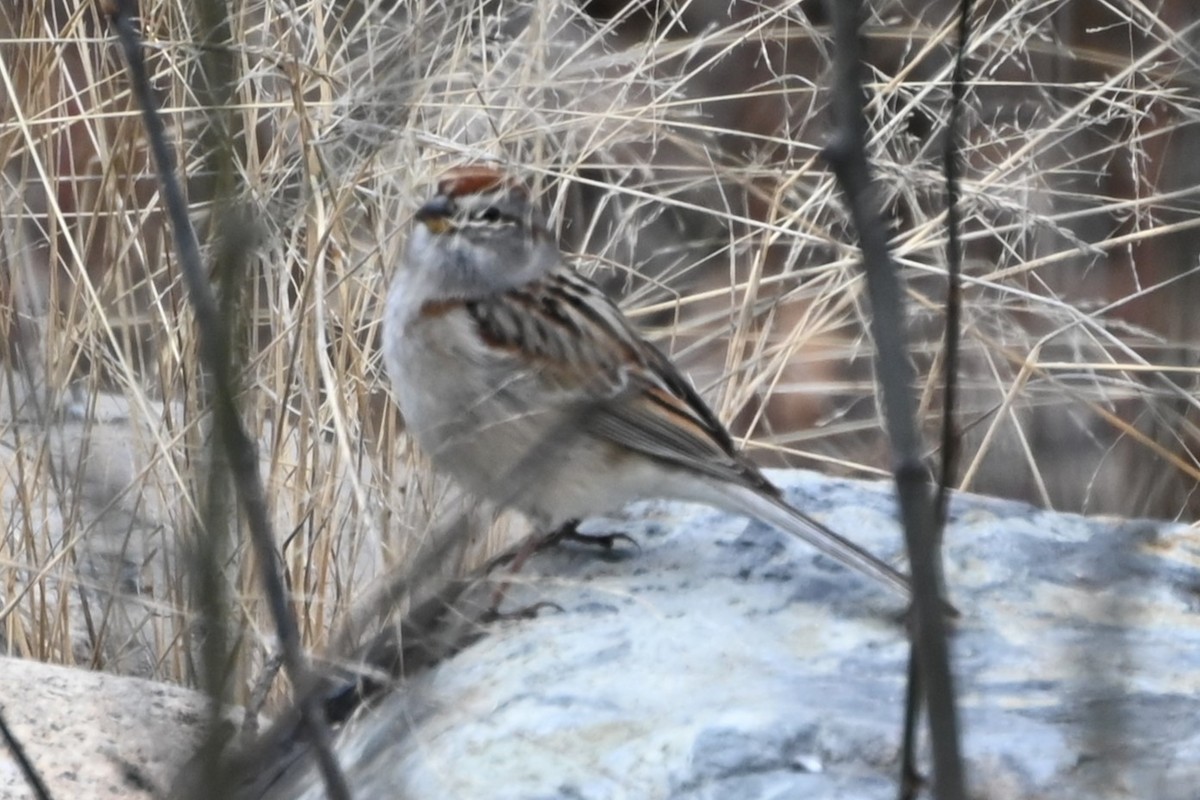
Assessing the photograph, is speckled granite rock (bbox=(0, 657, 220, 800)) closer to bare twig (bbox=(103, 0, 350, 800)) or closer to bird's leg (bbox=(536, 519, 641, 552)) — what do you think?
bird's leg (bbox=(536, 519, 641, 552))

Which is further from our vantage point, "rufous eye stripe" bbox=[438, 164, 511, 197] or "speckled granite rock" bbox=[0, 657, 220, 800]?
"rufous eye stripe" bbox=[438, 164, 511, 197]

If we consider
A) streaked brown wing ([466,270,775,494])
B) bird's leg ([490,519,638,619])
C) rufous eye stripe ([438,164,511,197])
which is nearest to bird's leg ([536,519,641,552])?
bird's leg ([490,519,638,619])

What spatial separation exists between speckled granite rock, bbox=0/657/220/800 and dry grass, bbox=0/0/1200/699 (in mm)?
115

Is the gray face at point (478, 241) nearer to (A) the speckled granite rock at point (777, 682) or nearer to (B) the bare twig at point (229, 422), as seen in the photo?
(A) the speckled granite rock at point (777, 682)

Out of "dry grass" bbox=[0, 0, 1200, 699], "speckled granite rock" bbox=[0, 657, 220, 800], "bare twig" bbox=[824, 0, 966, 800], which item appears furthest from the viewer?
"dry grass" bbox=[0, 0, 1200, 699]

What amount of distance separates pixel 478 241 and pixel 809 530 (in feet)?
2.19

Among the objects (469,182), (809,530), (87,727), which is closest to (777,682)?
(809,530)

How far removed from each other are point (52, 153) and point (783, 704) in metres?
1.58

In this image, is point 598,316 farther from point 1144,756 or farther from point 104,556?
point 1144,756

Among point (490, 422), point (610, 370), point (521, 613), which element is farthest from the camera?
point (610, 370)

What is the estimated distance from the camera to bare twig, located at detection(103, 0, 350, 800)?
65cm

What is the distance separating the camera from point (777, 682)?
1.63 meters

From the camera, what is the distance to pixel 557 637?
1.84 metres

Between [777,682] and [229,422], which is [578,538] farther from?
[229,422]
